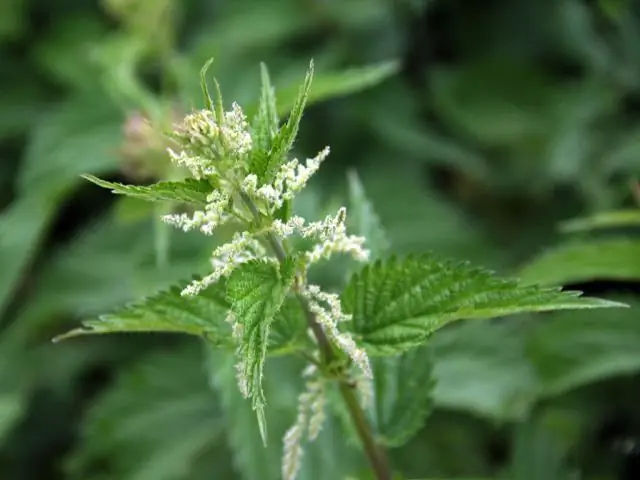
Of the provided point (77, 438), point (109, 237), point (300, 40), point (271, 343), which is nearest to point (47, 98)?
point (109, 237)

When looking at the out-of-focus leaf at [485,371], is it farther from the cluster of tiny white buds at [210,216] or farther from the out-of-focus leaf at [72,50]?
the out-of-focus leaf at [72,50]

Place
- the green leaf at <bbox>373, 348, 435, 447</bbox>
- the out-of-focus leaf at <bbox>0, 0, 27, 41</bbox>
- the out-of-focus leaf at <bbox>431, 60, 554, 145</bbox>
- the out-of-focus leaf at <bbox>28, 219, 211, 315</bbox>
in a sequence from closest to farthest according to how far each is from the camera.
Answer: the green leaf at <bbox>373, 348, 435, 447</bbox> → the out-of-focus leaf at <bbox>28, 219, 211, 315</bbox> → the out-of-focus leaf at <bbox>431, 60, 554, 145</bbox> → the out-of-focus leaf at <bbox>0, 0, 27, 41</bbox>

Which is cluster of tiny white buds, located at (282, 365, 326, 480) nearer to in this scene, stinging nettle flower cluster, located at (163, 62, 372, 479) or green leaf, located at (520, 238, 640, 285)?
stinging nettle flower cluster, located at (163, 62, 372, 479)

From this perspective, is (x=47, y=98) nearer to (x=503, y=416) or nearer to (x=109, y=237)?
(x=109, y=237)

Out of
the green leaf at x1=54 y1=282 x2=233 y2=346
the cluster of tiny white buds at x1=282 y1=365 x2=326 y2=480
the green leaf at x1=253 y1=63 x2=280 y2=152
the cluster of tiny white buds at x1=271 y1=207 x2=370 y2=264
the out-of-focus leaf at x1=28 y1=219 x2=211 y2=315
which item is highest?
the out-of-focus leaf at x1=28 y1=219 x2=211 y2=315

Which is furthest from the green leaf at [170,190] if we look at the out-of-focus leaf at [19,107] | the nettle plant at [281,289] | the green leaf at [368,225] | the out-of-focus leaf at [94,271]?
the out-of-focus leaf at [19,107]

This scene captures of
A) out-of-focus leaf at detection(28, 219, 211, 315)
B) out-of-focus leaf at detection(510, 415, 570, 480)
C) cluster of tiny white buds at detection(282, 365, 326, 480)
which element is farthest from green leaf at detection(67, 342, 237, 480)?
cluster of tiny white buds at detection(282, 365, 326, 480)
